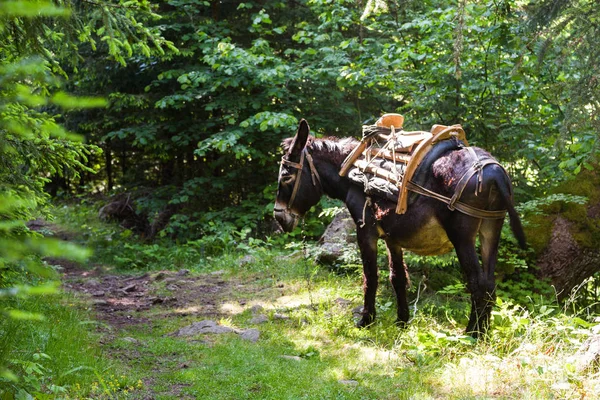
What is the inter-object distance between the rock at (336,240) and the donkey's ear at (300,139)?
2.24m

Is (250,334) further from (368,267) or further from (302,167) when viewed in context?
(302,167)

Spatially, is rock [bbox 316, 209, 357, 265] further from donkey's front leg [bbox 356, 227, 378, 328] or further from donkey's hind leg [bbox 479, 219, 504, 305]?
donkey's hind leg [bbox 479, 219, 504, 305]

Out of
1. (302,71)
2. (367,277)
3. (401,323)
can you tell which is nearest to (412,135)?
(367,277)

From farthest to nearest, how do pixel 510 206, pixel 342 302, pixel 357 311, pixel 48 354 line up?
1. pixel 342 302
2. pixel 357 311
3. pixel 510 206
4. pixel 48 354

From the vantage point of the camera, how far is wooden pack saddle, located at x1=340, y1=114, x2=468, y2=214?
213 inches

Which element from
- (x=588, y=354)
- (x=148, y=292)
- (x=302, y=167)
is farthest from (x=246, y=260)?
(x=588, y=354)

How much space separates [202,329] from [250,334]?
640mm

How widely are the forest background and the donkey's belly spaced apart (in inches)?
51.2

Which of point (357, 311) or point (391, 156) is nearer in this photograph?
point (391, 156)

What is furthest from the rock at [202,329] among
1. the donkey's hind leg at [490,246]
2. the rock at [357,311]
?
the donkey's hind leg at [490,246]

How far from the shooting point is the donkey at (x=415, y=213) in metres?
5.00

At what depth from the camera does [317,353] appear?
5613 millimetres

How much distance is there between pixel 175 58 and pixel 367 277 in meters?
8.34

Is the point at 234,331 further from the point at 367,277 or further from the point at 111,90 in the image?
the point at 111,90
